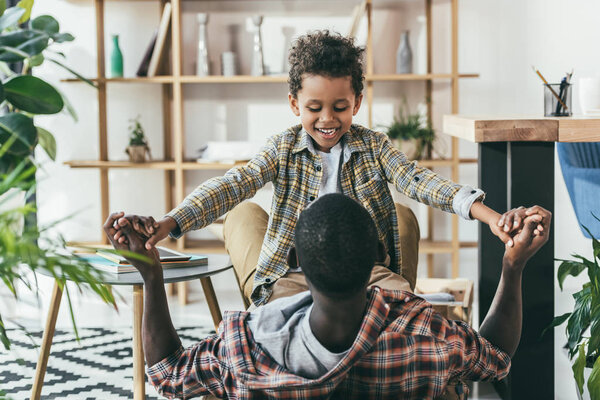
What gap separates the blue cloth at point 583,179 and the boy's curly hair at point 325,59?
1357 mm

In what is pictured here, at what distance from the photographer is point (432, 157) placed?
402 centimetres

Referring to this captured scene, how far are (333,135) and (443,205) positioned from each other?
30cm

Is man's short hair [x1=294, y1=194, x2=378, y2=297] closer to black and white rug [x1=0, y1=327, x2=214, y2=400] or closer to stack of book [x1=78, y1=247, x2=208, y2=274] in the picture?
stack of book [x1=78, y1=247, x2=208, y2=274]

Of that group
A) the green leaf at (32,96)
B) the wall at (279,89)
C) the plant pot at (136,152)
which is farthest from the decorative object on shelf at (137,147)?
the green leaf at (32,96)

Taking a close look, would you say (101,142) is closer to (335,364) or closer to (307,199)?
(307,199)

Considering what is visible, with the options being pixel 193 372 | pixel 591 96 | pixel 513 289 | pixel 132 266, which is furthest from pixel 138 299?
pixel 591 96

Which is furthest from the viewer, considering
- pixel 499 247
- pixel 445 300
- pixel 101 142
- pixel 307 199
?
pixel 101 142

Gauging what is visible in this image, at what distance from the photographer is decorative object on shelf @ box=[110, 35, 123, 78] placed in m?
3.86

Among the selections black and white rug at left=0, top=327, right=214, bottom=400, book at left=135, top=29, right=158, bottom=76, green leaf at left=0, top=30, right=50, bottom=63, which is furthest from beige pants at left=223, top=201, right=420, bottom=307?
book at left=135, top=29, right=158, bottom=76

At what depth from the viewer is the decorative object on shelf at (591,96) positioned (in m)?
2.31

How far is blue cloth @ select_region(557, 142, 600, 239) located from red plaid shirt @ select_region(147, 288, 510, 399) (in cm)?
167

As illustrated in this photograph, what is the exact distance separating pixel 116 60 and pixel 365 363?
296cm

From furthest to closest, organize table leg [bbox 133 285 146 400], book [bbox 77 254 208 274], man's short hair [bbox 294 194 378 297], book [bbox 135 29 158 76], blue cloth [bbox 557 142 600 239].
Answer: book [bbox 135 29 158 76] → blue cloth [bbox 557 142 600 239] → book [bbox 77 254 208 274] → table leg [bbox 133 285 146 400] → man's short hair [bbox 294 194 378 297]

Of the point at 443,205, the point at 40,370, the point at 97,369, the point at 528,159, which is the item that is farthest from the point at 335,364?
the point at 97,369
